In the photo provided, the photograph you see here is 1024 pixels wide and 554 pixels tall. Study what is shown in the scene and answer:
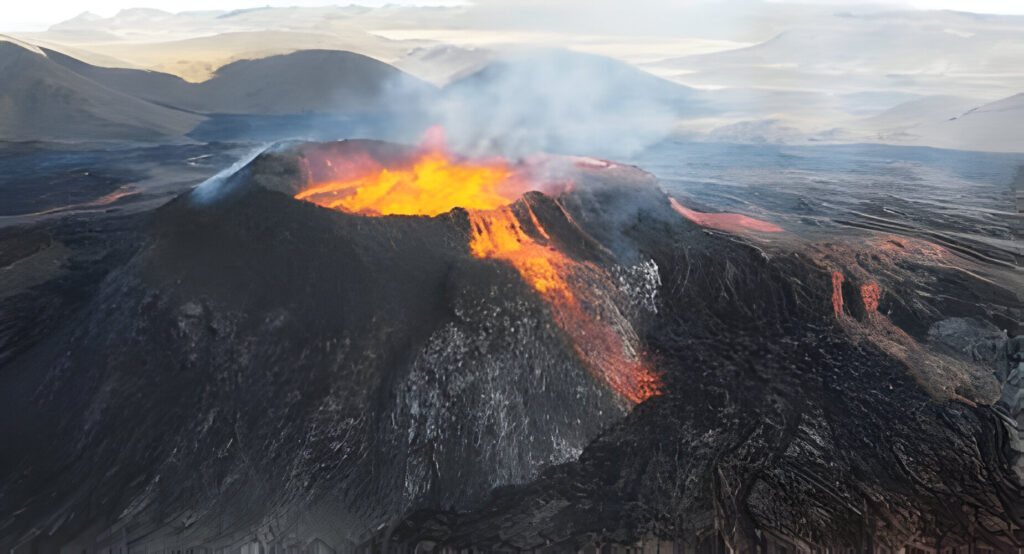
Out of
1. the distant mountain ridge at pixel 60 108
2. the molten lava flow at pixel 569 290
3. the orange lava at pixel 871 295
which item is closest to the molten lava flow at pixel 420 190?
the molten lava flow at pixel 569 290

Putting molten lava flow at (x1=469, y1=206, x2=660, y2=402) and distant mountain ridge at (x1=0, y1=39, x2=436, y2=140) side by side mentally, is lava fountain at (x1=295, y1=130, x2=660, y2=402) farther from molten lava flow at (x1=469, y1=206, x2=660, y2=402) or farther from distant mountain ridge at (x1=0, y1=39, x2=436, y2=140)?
distant mountain ridge at (x1=0, y1=39, x2=436, y2=140)

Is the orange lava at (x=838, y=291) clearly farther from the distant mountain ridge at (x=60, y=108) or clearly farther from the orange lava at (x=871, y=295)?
the distant mountain ridge at (x=60, y=108)

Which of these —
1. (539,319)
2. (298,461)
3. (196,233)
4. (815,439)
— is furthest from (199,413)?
(815,439)

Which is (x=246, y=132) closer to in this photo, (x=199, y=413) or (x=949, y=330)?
(x=199, y=413)

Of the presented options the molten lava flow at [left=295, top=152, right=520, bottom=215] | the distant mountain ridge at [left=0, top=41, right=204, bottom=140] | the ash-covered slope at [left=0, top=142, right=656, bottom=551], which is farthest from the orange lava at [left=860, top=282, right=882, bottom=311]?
the distant mountain ridge at [left=0, top=41, right=204, bottom=140]

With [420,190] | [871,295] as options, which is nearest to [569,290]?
[420,190]
